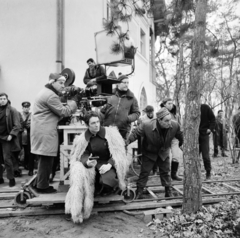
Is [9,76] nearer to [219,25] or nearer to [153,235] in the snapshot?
[153,235]

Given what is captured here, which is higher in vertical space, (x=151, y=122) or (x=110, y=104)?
(x=110, y=104)

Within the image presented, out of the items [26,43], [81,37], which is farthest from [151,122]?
[26,43]

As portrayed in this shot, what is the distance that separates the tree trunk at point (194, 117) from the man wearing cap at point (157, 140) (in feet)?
1.92

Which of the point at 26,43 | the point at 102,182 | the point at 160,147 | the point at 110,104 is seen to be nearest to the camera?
the point at 102,182

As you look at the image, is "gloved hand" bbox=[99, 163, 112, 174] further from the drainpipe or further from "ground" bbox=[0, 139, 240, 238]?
the drainpipe

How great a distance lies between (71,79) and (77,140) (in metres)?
1.77

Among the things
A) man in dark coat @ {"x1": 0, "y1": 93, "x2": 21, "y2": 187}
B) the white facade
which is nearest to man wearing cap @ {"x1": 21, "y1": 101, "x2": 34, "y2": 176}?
man in dark coat @ {"x1": 0, "y1": 93, "x2": 21, "y2": 187}

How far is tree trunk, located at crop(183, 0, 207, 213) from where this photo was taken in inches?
134

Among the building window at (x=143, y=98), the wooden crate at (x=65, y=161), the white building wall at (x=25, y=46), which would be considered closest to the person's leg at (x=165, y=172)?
the wooden crate at (x=65, y=161)

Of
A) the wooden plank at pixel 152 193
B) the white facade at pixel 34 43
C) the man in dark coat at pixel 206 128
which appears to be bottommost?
the wooden plank at pixel 152 193

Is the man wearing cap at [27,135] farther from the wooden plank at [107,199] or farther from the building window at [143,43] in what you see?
the building window at [143,43]

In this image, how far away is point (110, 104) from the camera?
16.0ft

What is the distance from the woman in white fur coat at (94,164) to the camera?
325 centimetres

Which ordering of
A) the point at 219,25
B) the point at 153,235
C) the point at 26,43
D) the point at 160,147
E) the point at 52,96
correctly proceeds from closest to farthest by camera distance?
the point at 153,235
the point at 52,96
the point at 160,147
the point at 26,43
the point at 219,25
